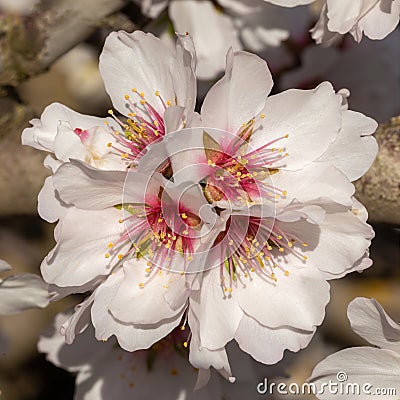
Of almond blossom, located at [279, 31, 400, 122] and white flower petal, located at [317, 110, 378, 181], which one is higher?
white flower petal, located at [317, 110, 378, 181]

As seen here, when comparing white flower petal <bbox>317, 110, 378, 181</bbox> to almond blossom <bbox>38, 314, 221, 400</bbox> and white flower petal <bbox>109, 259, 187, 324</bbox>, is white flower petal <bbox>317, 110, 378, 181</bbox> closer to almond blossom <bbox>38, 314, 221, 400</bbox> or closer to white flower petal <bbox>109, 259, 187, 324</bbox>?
white flower petal <bbox>109, 259, 187, 324</bbox>

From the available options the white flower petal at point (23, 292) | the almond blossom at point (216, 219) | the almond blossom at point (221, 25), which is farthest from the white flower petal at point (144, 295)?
the almond blossom at point (221, 25)

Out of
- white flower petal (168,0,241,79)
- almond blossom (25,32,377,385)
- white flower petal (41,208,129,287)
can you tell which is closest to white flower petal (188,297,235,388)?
almond blossom (25,32,377,385)

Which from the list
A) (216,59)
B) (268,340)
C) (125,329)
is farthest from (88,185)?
(216,59)

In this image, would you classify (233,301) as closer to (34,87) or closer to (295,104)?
(295,104)

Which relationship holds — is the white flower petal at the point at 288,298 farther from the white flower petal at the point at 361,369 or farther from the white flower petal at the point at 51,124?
the white flower petal at the point at 51,124

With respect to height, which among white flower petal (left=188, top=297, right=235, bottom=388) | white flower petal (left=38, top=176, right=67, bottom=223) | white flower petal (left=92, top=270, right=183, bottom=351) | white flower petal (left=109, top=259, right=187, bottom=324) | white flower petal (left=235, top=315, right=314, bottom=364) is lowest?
white flower petal (left=235, top=315, right=314, bottom=364)
